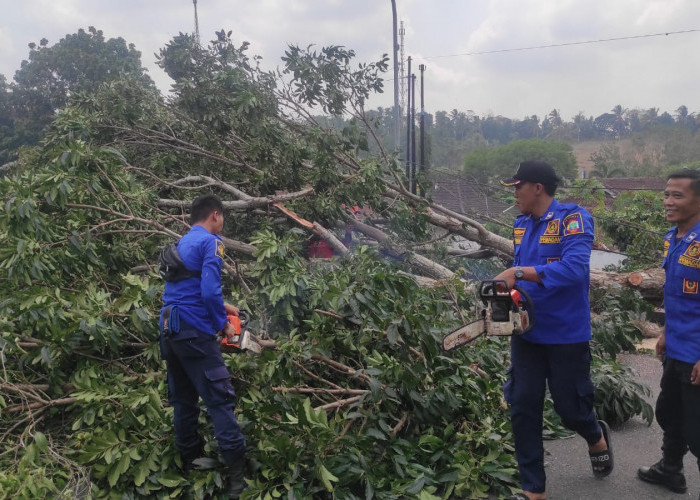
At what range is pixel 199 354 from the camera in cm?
304

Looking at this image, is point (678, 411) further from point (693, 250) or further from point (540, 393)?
point (693, 250)

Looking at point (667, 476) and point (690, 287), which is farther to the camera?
point (667, 476)

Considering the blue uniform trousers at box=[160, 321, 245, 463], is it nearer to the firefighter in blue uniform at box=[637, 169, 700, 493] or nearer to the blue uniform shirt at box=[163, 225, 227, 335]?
the blue uniform shirt at box=[163, 225, 227, 335]

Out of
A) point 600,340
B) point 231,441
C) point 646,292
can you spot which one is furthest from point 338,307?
point 646,292

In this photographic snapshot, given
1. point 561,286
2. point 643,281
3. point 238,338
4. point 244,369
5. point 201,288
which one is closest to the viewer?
point 561,286

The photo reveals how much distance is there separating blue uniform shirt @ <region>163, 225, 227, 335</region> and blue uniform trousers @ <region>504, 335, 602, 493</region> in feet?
5.00

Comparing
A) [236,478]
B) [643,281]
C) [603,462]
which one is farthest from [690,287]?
[643,281]

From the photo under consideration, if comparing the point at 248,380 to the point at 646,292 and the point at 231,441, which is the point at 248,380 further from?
the point at 646,292

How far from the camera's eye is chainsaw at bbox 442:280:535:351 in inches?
106

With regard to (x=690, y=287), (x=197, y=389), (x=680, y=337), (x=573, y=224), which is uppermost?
(x=573, y=224)

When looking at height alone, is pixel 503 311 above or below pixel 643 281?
above

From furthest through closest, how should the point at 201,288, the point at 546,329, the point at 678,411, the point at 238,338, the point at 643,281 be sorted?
the point at 643,281
the point at 238,338
the point at 201,288
the point at 678,411
the point at 546,329

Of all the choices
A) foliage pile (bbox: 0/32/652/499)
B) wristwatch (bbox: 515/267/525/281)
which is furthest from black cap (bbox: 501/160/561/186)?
foliage pile (bbox: 0/32/652/499)

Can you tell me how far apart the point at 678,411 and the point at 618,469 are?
54cm
